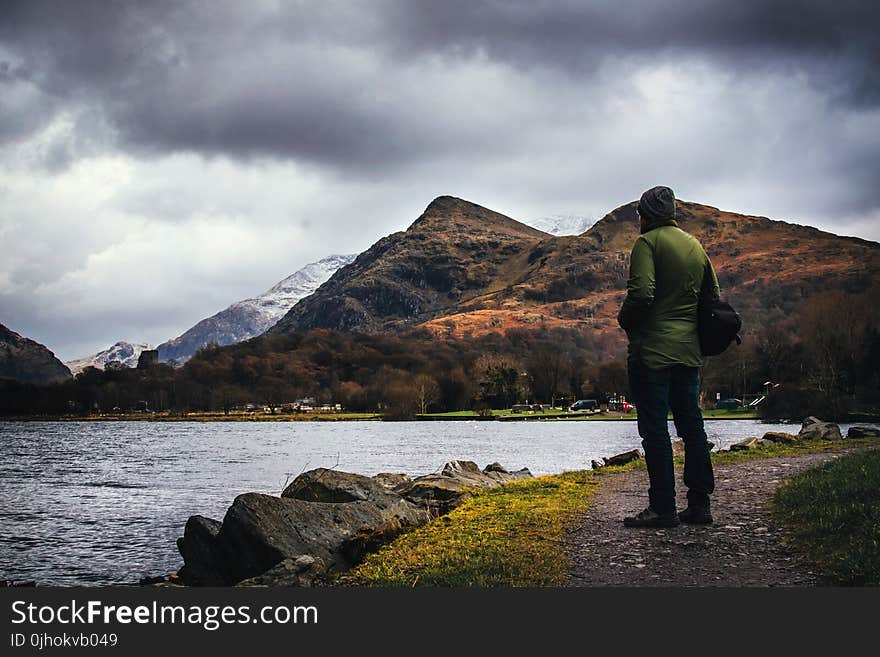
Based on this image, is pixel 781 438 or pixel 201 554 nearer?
pixel 201 554

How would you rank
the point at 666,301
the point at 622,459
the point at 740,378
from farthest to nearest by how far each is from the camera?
the point at 740,378, the point at 622,459, the point at 666,301

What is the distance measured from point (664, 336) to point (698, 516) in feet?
8.23

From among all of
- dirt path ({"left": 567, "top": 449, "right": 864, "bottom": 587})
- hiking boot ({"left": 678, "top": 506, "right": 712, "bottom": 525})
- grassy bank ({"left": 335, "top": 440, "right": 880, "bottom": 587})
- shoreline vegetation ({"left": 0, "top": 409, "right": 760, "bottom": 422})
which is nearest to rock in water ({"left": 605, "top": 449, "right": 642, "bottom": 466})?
grassy bank ({"left": 335, "top": 440, "right": 880, "bottom": 587})

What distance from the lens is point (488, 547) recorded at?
1010 cm

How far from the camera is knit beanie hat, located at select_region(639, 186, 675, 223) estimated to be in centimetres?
1048

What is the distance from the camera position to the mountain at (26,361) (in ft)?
470

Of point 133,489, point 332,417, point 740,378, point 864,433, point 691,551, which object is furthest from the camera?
point 332,417

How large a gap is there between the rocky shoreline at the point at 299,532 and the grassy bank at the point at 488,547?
30.5 inches

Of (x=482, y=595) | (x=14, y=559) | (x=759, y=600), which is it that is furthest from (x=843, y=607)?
(x=14, y=559)

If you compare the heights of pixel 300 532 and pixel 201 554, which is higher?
pixel 300 532

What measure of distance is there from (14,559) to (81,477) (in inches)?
1006

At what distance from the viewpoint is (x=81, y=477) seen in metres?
44.4

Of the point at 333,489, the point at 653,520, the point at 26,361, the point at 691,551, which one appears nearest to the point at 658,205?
the point at 653,520

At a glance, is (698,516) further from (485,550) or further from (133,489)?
(133,489)
